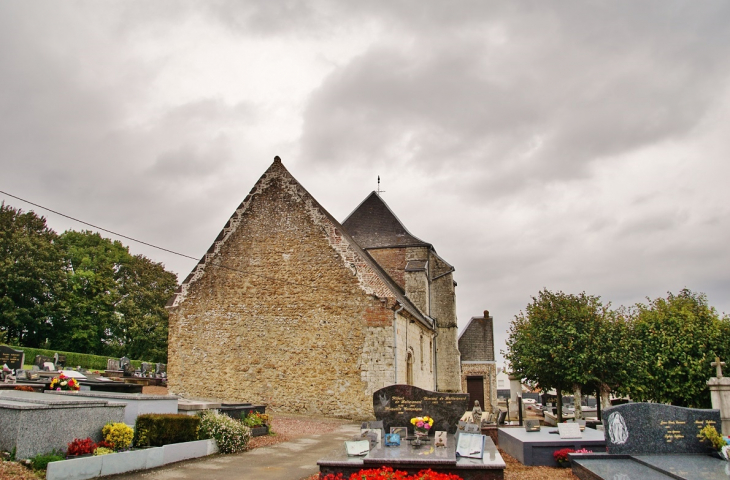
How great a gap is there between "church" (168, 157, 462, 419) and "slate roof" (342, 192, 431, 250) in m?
8.25

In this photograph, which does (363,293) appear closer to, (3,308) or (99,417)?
(99,417)

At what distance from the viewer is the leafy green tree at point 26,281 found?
3706 cm

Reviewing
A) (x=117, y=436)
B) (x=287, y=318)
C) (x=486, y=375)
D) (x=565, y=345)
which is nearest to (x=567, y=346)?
(x=565, y=345)

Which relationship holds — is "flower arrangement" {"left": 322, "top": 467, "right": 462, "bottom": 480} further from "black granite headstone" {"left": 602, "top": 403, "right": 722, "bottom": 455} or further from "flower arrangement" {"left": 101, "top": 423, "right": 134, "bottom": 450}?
"black granite headstone" {"left": 602, "top": 403, "right": 722, "bottom": 455}

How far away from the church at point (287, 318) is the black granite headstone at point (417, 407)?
6.37 meters

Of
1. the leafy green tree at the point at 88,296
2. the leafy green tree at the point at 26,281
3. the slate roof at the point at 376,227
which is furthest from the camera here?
the leafy green tree at the point at 88,296

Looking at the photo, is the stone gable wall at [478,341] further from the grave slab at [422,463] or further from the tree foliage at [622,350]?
the grave slab at [422,463]

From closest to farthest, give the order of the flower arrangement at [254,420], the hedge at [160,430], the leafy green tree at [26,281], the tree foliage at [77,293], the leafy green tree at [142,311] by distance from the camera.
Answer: the hedge at [160,430], the flower arrangement at [254,420], the leafy green tree at [26,281], the tree foliage at [77,293], the leafy green tree at [142,311]

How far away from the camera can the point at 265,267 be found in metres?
20.0

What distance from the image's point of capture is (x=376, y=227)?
30.7 metres

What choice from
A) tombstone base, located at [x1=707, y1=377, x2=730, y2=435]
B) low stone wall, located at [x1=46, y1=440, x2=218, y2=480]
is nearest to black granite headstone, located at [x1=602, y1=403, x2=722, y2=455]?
tombstone base, located at [x1=707, y1=377, x2=730, y2=435]

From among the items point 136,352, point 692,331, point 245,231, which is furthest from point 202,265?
point 136,352

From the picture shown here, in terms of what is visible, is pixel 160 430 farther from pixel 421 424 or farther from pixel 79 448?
pixel 421 424

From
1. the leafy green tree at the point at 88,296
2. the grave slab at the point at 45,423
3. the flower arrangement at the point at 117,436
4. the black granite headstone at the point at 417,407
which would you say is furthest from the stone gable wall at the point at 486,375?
the leafy green tree at the point at 88,296
